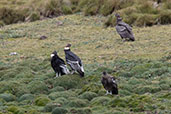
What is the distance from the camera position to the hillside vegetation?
28391 millimetres

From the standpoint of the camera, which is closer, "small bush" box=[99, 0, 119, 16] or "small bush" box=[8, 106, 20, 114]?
"small bush" box=[8, 106, 20, 114]

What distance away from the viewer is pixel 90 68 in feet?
60.3

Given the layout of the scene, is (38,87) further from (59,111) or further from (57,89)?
(59,111)

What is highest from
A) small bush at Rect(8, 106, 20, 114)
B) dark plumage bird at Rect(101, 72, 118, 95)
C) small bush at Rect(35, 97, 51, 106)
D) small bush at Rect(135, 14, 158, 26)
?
small bush at Rect(135, 14, 158, 26)

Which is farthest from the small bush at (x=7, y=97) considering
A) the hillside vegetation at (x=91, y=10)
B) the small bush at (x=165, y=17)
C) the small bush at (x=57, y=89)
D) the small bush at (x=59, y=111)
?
the small bush at (x=165, y=17)

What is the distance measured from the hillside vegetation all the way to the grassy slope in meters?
1.43

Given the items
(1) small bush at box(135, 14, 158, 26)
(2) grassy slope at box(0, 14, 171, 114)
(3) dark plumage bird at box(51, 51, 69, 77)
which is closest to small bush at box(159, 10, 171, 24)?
(1) small bush at box(135, 14, 158, 26)

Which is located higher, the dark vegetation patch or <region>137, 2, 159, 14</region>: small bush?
<region>137, 2, 159, 14</region>: small bush

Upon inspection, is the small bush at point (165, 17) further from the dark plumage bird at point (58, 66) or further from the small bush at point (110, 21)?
the dark plumage bird at point (58, 66)

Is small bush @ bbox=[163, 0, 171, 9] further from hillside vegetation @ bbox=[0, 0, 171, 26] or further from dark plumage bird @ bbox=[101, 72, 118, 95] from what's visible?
dark plumage bird @ bbox=[101, 72, 118, 95]

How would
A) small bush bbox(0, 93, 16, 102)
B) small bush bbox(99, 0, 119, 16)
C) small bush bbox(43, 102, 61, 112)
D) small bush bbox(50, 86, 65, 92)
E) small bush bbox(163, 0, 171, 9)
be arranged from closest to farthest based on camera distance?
small bush bbox(43, 102, 61, 112), small bush bbox(0, 93, 16, 102), small bush bbox(50, 86, 65, 92), small bush bbox(163, 0, 171, 9), small bush bbox(99, 0, 119, 16)

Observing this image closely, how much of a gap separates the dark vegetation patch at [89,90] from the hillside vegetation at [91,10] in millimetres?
9970

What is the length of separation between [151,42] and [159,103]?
429 inches

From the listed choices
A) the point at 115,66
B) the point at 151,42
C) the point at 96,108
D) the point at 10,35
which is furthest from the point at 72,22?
the point at 96,108
